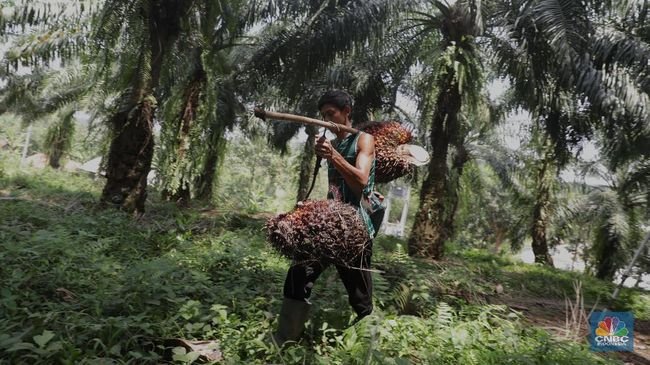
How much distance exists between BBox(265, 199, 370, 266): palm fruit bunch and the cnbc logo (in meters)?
1.73

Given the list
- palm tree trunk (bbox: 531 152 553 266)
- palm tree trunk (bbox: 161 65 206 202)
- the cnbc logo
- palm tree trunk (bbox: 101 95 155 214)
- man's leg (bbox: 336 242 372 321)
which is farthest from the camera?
palm tree trunk (bbox: 531 152 553 266)

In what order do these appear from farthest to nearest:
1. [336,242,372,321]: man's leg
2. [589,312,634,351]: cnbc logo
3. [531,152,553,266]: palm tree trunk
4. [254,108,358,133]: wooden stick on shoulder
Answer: [531,152,553,266]: palm tree trunk → [589,312,634,351]: cnbc logo → [336,242,372,321]: man's leg → [254,108,358,133]: wooden stick on shoulder

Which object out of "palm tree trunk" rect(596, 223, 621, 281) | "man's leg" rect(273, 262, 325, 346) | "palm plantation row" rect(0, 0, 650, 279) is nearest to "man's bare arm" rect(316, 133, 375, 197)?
"man's leg" rect(273, 262, 325, 346)

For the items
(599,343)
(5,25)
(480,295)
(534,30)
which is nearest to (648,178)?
(534,30)

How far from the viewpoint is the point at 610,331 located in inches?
121

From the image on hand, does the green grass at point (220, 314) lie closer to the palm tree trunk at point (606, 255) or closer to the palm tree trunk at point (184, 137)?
A: the palm tree trunk at point (184, 137)

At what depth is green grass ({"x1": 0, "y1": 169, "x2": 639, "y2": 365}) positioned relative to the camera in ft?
8.10

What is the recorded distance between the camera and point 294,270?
8.88 ft

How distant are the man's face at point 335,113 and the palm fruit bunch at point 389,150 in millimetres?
226

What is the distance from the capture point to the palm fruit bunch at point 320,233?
2.37 metres

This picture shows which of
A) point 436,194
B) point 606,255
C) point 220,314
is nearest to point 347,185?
point 220,314

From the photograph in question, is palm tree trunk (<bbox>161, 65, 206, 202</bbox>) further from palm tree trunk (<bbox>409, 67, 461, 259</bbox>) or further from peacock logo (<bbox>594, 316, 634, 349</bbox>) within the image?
peacock logo (<bbox>594, 316, 634, 349</bbox>)

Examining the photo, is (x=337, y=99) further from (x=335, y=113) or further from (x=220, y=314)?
(x=220, y=314)

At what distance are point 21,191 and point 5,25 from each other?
3.16 m
